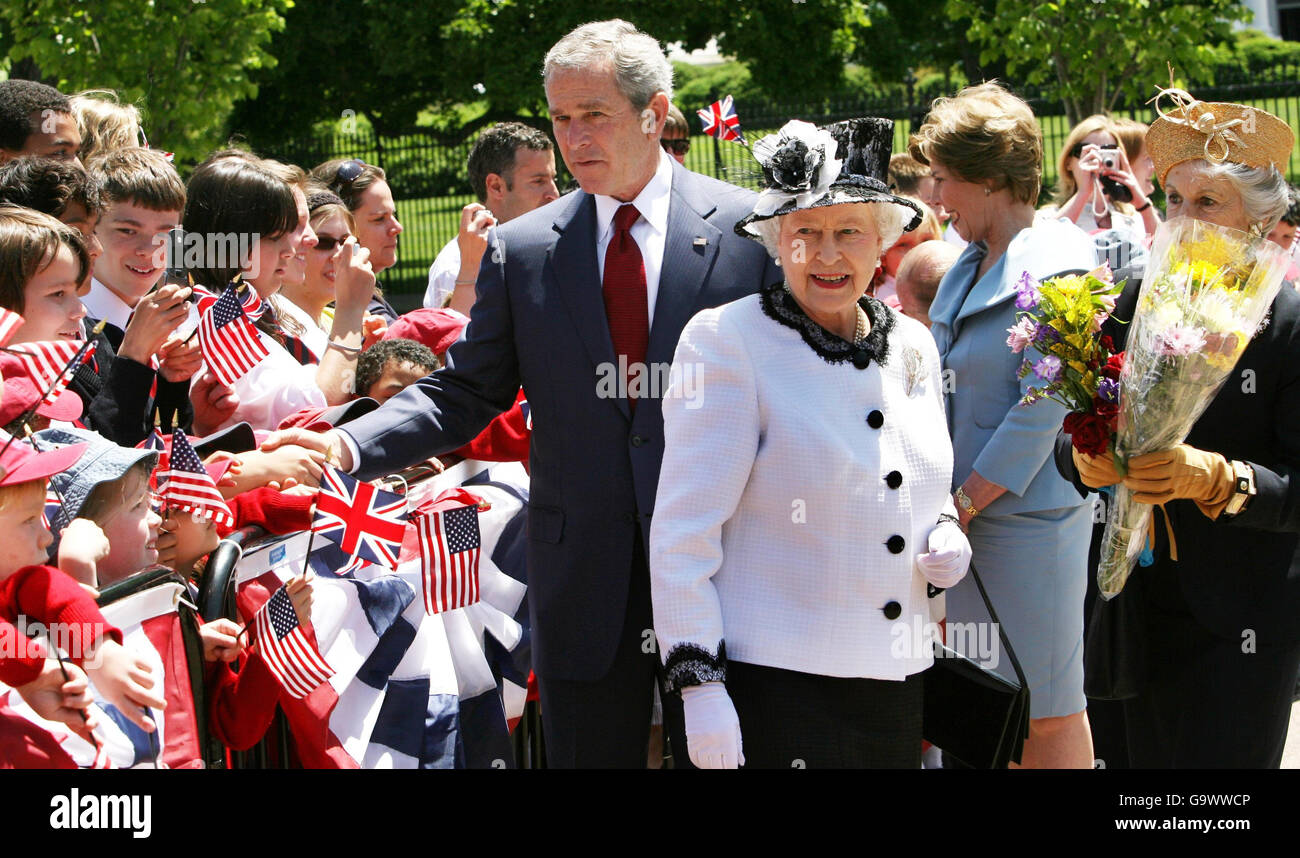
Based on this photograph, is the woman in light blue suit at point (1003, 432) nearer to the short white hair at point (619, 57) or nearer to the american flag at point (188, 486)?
the short white hair at point (619, 57)

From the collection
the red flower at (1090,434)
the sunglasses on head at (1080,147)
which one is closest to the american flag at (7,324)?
the red flower at (1090,434)

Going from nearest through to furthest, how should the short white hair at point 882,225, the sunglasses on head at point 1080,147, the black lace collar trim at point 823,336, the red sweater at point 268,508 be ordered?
1. the black lace collar trim at point 823,336
2. the short white hair at point 882,225
3. the red sweater at point 268,508
4. the sunglasses on head at point 1080,147

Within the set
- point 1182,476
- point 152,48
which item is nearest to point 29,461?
point 1182,476

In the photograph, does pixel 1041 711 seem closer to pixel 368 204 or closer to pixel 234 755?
pixel 234 755

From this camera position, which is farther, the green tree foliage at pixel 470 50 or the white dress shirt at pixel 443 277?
the green tree foliage at pixel 470 50

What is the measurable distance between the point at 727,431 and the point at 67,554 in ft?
4.63

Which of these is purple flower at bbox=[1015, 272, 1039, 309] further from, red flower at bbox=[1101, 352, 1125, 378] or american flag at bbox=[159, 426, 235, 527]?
american flag at bbox=[159, 426, 235, 527]

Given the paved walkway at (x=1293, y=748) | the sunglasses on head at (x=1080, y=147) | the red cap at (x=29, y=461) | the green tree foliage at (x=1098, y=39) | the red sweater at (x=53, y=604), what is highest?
the green tree foliage at (x=1098, y=39)

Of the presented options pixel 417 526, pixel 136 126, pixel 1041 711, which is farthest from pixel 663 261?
pixel 136 126

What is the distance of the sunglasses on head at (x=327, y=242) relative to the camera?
→ 5930 mm

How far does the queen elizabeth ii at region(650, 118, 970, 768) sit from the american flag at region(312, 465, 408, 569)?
40.2 inches

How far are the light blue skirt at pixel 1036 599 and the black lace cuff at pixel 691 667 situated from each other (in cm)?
149

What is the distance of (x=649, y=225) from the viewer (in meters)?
3.67
